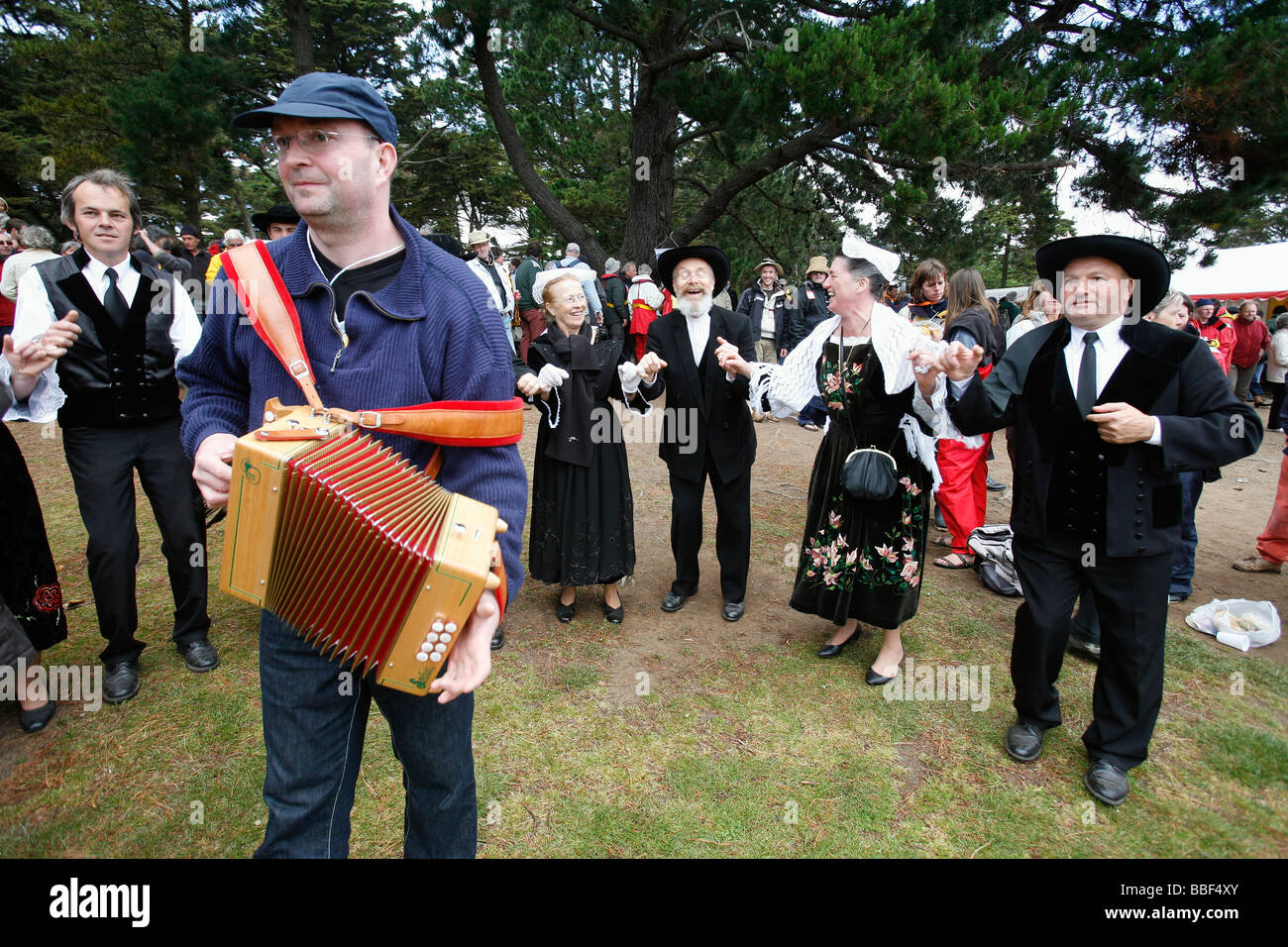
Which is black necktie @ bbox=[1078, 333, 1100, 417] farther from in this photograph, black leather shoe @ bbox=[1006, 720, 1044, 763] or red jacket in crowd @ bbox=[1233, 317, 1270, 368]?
red jacket in crowd @ bbox=[1233, 317, 1270, 368]

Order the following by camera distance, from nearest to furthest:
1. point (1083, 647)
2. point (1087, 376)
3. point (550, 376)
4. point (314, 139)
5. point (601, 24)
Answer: point (314, 139) → point (1087, 376) → point (550, 376) → point (1083, 647) → point (601, 24)

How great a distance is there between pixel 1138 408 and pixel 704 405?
248 centimetres

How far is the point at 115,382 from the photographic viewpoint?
357cm

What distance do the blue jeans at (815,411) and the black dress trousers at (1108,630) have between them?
1384 millimetres

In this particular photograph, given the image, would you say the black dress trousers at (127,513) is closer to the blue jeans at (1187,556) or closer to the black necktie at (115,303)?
the black necktie at (115,303)

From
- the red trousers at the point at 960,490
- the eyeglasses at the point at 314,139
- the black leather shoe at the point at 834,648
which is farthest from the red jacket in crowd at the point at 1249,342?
the eyeglasses at the point at 314,139

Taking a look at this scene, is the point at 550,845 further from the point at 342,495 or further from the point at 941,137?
the point at 941,137

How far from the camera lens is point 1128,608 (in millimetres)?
3057

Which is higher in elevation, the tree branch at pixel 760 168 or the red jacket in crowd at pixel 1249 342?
the tree branch at pixel 760 168

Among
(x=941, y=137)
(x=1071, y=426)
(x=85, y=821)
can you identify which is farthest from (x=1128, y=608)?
(x=941, y=137)

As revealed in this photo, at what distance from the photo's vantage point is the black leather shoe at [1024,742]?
3352mm

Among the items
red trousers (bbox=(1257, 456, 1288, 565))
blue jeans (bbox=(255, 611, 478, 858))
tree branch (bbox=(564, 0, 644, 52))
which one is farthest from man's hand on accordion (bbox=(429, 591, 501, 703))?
tree branch (bbox=(564, 0, 644, 52))

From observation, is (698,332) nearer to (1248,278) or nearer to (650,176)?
(650,176)

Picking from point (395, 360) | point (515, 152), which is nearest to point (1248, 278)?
point (515, 152)
